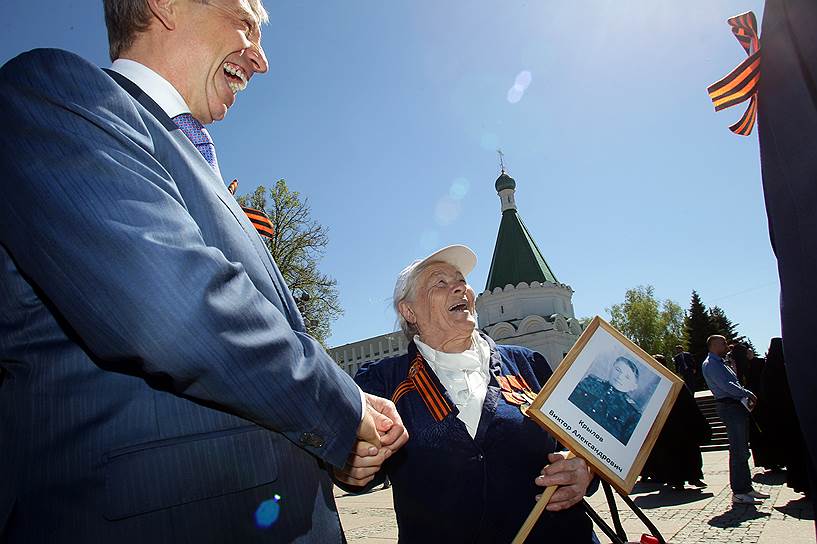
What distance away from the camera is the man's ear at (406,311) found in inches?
137

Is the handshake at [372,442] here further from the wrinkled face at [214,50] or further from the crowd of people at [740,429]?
the crowd of people at [740,429]

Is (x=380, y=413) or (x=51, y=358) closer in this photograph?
(x=51, y=358)

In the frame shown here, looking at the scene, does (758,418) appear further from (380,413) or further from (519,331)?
(519,331)

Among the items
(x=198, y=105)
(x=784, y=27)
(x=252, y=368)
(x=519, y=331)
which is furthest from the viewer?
(x=519, y=331)

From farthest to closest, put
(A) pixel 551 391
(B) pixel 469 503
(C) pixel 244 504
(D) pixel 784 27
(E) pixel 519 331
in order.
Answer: (E) pixel 519 331 < (B) pixel 469 503 < (A) pixel 551 391 < (D) pixel 784 27 < (C) pixel 244 504

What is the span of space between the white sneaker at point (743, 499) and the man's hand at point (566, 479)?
206 inches

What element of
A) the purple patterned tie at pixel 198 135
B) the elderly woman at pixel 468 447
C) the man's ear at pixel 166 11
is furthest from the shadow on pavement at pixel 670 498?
the man's ear at pixel 166 11

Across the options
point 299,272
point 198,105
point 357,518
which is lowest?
point 357,518

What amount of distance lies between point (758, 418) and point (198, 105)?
9258 millimetres

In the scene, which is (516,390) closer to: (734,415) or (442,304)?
(442,304)

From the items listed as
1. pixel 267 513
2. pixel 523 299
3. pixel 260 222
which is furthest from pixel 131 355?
pixel 523 299

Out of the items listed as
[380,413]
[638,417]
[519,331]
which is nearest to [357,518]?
[638,417]

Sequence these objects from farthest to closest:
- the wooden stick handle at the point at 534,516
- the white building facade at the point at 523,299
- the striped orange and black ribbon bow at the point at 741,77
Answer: the white building facade at the point at 523,299, the wooden stick handle at the point at 534,516, the striped orange and black ribbon bow at the point at 741,77

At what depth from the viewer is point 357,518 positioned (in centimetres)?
805
